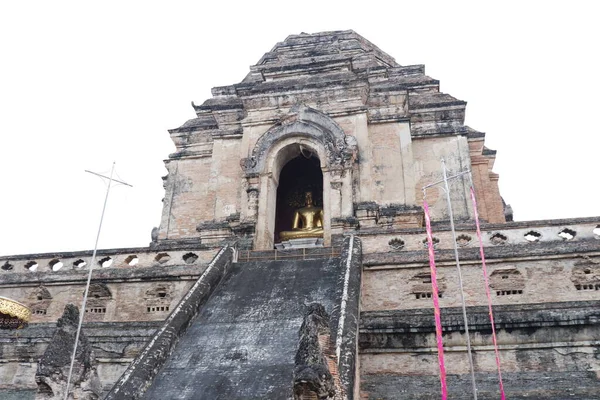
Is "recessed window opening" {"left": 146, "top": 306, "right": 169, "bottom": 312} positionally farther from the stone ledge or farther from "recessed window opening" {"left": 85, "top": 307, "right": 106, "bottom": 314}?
the stone ledge

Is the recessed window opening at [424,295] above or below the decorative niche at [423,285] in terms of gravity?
below

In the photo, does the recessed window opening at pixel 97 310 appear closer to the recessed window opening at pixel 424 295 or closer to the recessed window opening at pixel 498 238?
the recessed window opening at pixel 424 295

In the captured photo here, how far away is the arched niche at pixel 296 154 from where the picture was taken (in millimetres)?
16875

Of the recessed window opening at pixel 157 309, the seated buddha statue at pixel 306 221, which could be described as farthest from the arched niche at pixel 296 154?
the recessed window opening at pixel 157 309

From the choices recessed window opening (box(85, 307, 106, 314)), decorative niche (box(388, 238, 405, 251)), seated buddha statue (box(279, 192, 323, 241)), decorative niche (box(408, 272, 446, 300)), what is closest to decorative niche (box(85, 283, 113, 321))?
recessed window opening (box(85, 307, 106, 314))

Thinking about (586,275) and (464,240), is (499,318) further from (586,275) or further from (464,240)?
(464,240)

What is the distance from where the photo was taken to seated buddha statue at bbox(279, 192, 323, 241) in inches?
781

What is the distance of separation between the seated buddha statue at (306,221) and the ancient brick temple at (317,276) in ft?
0.27

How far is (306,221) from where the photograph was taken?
2089cm

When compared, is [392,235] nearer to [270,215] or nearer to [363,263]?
[363,263]

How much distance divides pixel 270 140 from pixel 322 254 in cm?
518

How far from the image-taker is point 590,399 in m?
9.68

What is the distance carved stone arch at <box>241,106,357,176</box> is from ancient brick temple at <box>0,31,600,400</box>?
6cm

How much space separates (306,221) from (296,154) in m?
2.84
